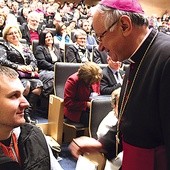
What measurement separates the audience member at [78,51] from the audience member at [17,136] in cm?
279

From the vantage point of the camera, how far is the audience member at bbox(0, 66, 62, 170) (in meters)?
1.15

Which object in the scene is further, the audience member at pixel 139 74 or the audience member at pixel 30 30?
the audience member at pixel 30 30


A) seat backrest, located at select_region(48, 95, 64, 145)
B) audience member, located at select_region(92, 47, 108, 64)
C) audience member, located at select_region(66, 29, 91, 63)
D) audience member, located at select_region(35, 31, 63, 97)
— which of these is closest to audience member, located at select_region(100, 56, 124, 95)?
seat backrest, located at select_region(48, 95, 64, 145)

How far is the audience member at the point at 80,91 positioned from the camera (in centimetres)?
273

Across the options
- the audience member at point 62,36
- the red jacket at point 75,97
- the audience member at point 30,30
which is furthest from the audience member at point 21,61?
the audience member at point 62,36

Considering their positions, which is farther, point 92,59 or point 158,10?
point 158,10

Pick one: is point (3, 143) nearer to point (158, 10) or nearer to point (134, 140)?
Answer: point (134, 140)

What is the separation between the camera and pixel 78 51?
4188 millimetres

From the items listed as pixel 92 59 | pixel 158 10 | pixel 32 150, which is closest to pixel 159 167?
pixel 32 150

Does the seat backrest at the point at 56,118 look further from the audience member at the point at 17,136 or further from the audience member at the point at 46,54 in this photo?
the audience member at the point at 17,136

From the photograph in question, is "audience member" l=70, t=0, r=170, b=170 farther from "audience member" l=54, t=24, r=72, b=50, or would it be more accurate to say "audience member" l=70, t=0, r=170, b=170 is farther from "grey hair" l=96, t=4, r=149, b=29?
"audience member" l=54, t=24, r=72, b=50

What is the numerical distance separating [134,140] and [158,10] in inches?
571

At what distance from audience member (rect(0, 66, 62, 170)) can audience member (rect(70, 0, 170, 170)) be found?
344mm

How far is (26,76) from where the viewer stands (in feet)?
10.6
